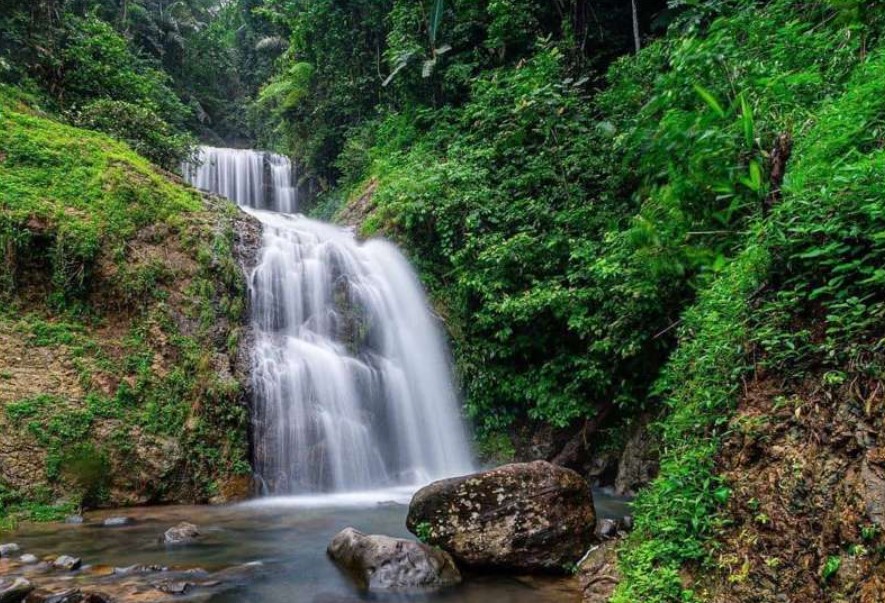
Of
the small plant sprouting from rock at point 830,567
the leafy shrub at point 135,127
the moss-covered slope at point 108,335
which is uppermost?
the leafy shrub at point 135,127

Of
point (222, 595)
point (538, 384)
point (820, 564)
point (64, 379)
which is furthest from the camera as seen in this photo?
point (538, 384)

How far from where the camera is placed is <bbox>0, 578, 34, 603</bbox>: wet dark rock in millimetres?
4027

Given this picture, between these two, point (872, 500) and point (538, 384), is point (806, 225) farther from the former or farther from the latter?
point (538, 384)

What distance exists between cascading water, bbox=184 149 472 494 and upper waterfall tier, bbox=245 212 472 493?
18 mm

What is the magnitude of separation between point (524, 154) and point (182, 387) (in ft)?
24.1

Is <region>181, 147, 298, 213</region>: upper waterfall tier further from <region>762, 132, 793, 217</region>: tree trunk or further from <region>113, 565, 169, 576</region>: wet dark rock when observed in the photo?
<region>762, 132, 793, 217</region>: tree trunk

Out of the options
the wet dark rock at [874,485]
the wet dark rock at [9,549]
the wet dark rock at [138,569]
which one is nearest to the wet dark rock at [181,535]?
the wet dark rock at [138,569]

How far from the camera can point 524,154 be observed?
1096 cm

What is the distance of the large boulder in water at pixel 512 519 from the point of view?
4.74 metres

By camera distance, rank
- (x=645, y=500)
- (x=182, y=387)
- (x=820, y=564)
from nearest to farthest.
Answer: (x=820, y=564), (x=645, y=500), (x=182, y=387)

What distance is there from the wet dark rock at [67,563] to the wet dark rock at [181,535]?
88 centimetres

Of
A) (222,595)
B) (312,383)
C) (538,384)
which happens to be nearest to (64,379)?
A: (312,383)

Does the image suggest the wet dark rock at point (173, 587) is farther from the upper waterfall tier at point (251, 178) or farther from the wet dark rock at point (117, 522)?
the upper waterfall tier at point (251, 178)

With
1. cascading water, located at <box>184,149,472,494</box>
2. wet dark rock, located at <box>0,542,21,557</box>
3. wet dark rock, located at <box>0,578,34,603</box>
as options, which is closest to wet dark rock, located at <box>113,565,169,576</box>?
wet dark rock, located at <box>0,578,34,603</box>
